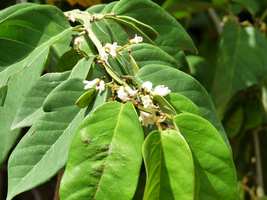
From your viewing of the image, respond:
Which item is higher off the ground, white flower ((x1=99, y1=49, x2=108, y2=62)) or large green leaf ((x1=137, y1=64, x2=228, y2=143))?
white flower ((x1=99, y1=49, x2=108, y2=62))

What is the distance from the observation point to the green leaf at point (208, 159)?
766 millimetres

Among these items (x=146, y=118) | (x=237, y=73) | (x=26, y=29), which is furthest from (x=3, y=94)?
(x=237, y=73)

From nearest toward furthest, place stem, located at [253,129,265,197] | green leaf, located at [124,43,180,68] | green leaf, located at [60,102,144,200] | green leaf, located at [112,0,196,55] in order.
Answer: green leaf, located at [60,102,144,200] < green leaf, located at [124,43,180,68] < green leaf, located at [112,0,196,55] < stem, located at [253,129,265,197]

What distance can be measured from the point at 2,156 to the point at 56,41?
174 mm

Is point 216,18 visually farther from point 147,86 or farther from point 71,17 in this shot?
point 147,86

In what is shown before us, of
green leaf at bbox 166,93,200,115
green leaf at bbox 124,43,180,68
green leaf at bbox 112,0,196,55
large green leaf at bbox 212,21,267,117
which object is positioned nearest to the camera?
green leaf at bbox 166,93,200,115

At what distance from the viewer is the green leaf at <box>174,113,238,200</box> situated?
766mm

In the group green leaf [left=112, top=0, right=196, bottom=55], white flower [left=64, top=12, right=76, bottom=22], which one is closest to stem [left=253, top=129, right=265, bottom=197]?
green leaf [left=112, top=0, right=196, bottom=55]

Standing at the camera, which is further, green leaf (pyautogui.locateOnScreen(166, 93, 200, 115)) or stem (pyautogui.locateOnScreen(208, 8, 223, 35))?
stem (pyautogui.locateOnScreen(208, 8, 223, 35))

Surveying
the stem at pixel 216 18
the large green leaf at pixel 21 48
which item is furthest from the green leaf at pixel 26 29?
the stem at pixel 216 18

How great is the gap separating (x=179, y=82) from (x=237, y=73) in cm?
71

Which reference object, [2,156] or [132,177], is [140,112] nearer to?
[132,177]

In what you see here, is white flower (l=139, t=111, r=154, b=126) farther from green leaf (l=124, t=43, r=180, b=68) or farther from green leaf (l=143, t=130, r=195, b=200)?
green leaf (l=124, t=43, r=180, b=68)

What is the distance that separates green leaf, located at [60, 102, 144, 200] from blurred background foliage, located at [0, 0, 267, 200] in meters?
0.66
